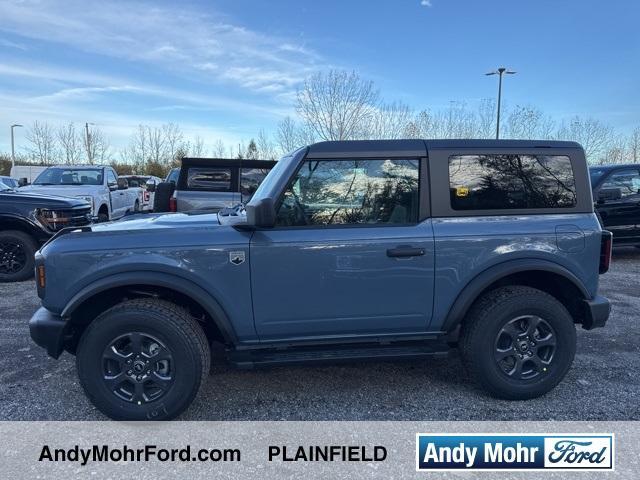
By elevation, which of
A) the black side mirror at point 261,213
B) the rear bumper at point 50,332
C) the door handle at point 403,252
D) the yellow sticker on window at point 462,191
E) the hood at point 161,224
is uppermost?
the yellow sticker on window at point 462,191

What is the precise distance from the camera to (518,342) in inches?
130

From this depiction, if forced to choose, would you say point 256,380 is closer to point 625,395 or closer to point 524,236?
point 524,236

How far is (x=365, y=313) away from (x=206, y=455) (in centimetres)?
133

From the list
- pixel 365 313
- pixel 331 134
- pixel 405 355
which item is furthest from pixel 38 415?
pixel 331 134

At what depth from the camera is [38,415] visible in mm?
3193

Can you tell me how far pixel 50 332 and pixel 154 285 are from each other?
718 millimetres

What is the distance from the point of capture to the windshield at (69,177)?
35.9 ft

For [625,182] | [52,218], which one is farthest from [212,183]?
[625,182]

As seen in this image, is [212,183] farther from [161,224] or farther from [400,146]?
[400,146]

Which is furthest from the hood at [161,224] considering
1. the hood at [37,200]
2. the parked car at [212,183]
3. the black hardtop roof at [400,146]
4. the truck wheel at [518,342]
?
the parked car at [212,183]

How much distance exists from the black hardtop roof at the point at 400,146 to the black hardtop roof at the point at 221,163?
5.44m

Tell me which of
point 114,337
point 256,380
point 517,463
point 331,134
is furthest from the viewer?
point 331,134

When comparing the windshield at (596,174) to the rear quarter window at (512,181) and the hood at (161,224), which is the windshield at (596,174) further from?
the hood at (161,224)

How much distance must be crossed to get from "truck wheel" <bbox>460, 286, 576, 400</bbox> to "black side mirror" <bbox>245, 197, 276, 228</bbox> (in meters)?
1.61
